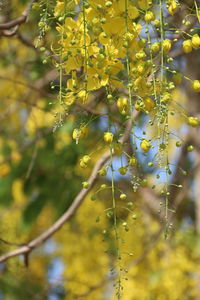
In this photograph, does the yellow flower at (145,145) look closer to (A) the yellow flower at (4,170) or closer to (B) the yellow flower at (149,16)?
(B) the yellow flower at (149,16)

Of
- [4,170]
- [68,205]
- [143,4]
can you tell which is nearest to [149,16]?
[143,4]

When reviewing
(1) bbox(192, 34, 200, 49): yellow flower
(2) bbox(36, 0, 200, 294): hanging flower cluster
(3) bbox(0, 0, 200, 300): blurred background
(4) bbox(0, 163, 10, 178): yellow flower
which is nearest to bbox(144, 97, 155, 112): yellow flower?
(2) bbox(36, 0, 200, 294): hanging flower cluster

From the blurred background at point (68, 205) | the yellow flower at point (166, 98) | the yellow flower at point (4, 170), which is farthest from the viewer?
the yellow flower at point (4, 170)

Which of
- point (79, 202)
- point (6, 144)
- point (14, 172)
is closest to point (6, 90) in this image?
point (6, 144)

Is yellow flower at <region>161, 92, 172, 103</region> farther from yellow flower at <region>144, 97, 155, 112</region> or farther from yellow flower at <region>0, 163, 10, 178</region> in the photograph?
yellow flower at <region>0, 163, 10, 178</region>

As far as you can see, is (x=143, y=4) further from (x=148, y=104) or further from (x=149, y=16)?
(x=148, y=104)

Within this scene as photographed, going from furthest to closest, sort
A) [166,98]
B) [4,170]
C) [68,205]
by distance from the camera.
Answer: [4,170], [68,205], [166,98]

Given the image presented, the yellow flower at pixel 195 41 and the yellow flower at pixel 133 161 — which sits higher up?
the yellow flower at pixel 195 41

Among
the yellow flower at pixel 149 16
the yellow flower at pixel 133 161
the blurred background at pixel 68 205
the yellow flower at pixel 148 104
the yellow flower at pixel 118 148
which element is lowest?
the blurred background at pixel 68 205

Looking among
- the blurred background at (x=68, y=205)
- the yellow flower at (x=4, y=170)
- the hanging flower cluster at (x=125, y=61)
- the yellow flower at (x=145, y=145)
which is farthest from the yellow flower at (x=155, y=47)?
the yellow flower at (x=4, y=170)

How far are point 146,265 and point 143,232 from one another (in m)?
0.17

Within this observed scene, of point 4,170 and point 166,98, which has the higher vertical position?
point 166,98

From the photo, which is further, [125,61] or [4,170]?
[4,170]

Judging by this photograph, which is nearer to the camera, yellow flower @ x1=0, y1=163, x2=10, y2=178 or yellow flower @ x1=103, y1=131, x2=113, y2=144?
yellow flower @ x1=103, y1=131, x2=113, y2=144
